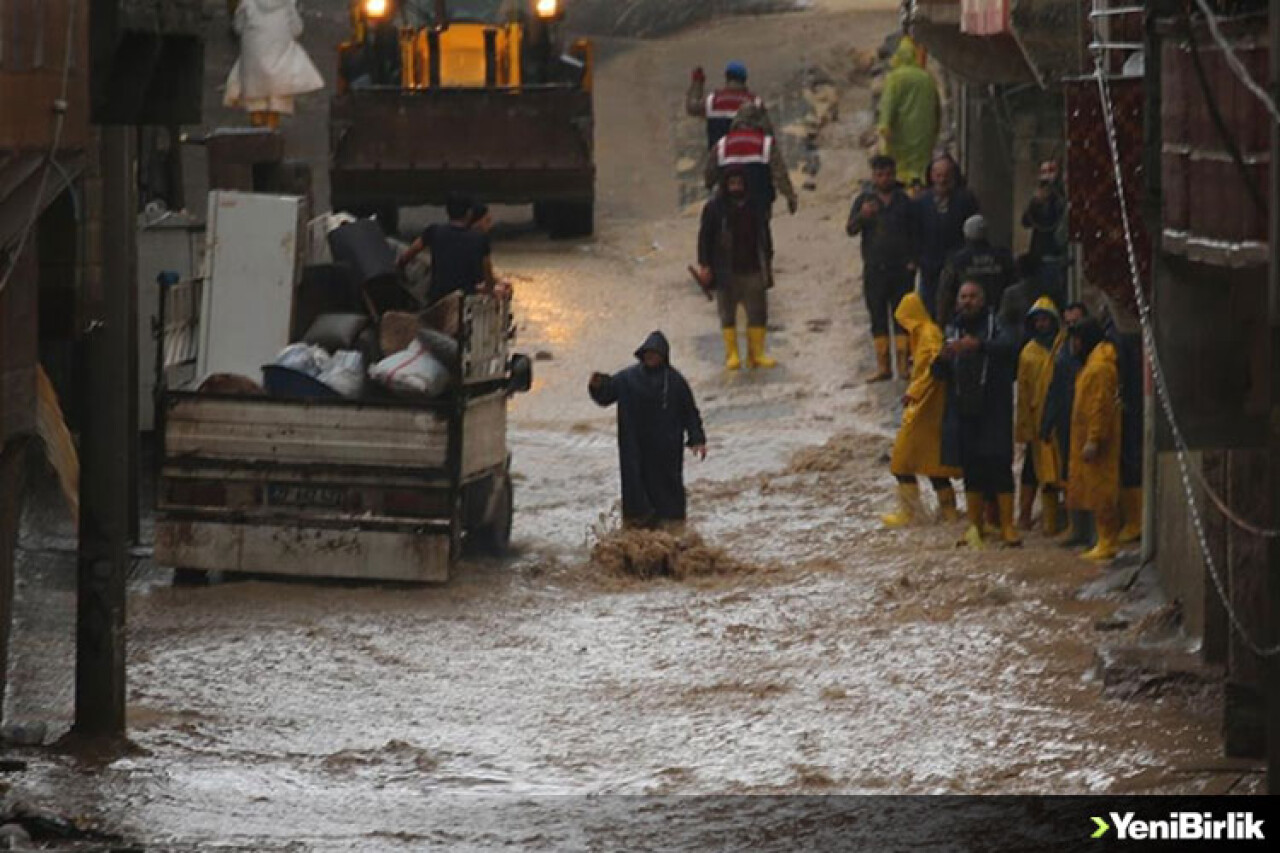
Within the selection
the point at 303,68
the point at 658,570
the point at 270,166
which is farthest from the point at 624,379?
the point at 303,68

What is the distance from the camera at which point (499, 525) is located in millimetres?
17594

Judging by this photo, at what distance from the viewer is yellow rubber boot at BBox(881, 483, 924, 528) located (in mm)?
18375

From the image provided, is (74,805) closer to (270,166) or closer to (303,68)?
(270,166)

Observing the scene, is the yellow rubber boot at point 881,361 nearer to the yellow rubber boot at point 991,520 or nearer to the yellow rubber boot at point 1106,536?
the yellow rubber boot at point 991,520

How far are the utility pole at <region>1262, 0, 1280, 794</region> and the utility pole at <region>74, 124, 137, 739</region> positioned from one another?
16.9ft

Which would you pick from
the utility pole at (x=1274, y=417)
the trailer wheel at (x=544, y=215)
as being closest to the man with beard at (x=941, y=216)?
the trailer wheel at (x=544, y=215)

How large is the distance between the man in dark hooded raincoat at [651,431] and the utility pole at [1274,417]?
8594 millimetres

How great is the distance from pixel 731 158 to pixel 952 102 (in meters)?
6.57

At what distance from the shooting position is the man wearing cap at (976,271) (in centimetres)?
1923

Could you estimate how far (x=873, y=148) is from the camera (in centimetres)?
3067

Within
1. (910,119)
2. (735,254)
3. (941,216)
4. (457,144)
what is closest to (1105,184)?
(941,216)

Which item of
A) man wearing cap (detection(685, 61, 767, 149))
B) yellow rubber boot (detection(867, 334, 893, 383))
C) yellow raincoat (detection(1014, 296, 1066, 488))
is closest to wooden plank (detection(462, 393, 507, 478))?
yellow raincoat (detection(1014, 296, 1066, 488))

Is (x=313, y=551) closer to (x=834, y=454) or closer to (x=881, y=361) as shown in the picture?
(x=834, y=454)

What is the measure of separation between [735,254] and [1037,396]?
6486mm
